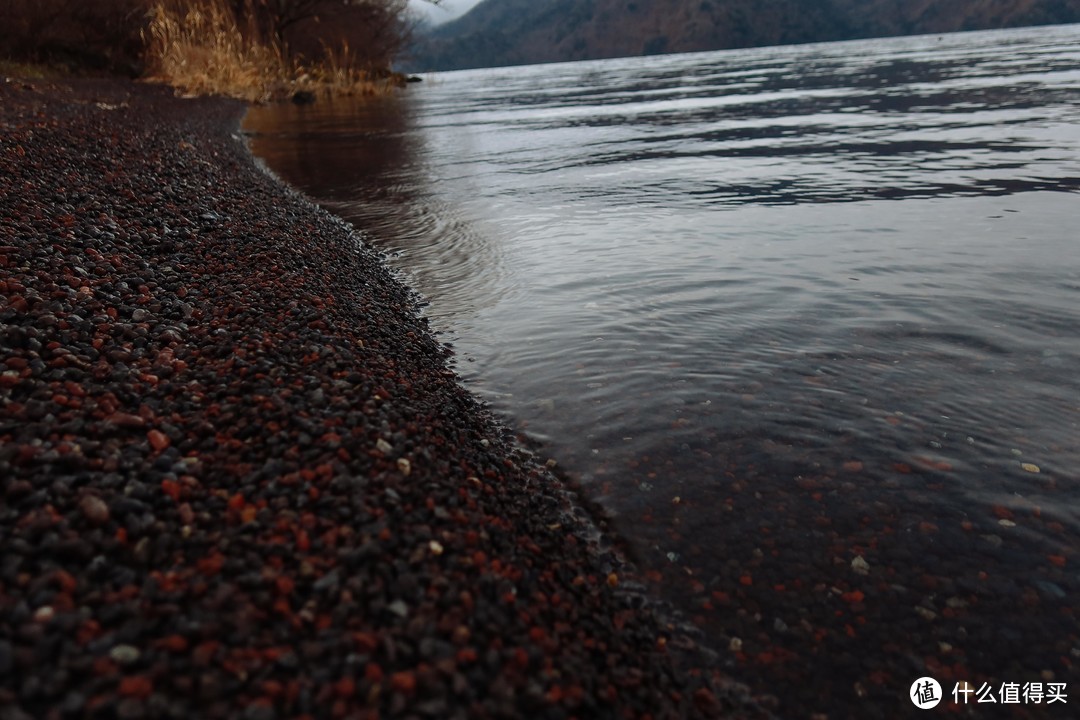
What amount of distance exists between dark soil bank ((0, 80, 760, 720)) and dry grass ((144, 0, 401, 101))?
83.8ft

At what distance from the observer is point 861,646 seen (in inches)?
110

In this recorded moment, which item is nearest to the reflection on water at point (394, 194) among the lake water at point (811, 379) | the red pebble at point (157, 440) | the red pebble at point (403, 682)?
the lake water at point (811, 379)

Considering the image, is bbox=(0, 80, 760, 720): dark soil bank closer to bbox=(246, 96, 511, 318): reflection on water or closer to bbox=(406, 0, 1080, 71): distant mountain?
bbox=(246, 96, 511, 318): reflection on water

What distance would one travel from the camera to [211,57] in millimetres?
26656

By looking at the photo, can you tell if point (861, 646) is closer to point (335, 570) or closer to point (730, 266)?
point (335, 570)

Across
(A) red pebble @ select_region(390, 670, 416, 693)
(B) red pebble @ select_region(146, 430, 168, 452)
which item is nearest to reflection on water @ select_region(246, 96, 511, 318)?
(B) red pebble @ select_region(146, 430, 168, 452)

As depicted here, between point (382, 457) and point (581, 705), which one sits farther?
point (382, 457)

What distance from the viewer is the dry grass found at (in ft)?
85.9

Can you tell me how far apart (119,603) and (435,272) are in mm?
6319

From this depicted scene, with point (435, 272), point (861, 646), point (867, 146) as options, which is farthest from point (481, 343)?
A: point (867, 146)

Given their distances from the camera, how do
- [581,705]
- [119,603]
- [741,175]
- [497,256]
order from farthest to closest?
[741,175] → [497,256] → [581,705] → [119,603]

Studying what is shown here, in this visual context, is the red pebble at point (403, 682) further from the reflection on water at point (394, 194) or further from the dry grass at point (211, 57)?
the dry grass at point (211, 57)

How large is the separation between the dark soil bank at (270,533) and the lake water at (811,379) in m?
0.51
